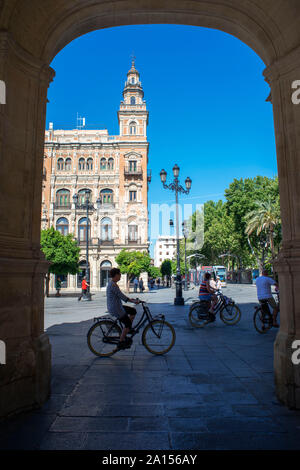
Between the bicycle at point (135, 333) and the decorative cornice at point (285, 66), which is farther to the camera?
the bicycle at point (135, 333)

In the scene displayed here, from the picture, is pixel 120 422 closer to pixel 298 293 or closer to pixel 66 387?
pixel 66 387

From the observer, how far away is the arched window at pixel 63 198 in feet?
139

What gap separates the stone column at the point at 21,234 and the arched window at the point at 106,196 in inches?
1523

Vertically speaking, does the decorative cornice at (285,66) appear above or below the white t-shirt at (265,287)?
above

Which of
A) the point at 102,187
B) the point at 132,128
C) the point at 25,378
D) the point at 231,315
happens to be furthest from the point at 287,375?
the point at 132,128

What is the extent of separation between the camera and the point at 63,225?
42.1 meters

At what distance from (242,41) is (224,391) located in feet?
17.2

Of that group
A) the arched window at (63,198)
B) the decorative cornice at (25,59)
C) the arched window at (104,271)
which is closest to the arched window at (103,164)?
the arched window at (63,198)

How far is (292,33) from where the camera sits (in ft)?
13.2

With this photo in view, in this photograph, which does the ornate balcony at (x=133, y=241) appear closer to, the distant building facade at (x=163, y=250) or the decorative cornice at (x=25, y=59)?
the decorative cornice at (x=25, y=59)

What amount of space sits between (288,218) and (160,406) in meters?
2.76

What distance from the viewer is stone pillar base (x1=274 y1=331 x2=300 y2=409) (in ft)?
11.4

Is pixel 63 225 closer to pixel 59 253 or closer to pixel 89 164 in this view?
pixel 89 164

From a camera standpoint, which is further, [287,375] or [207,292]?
[207,292]
